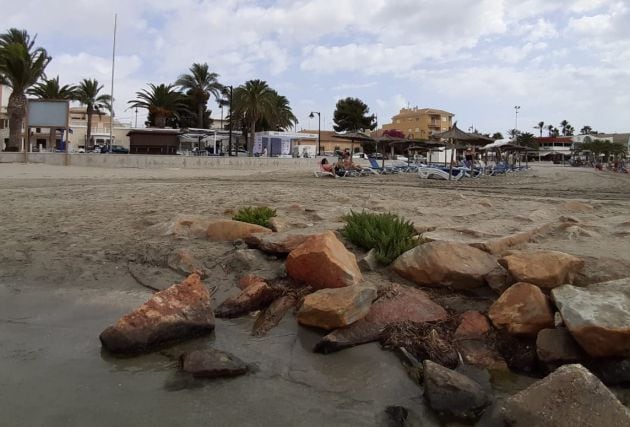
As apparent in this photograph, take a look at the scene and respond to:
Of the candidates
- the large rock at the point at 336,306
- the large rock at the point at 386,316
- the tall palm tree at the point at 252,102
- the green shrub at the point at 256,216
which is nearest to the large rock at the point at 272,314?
the large rock at the point at 336,306

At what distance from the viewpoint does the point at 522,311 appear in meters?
4.68

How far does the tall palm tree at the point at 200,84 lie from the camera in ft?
204

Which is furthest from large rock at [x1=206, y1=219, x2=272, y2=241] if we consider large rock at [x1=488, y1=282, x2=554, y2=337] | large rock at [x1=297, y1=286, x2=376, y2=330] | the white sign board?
the white sign board

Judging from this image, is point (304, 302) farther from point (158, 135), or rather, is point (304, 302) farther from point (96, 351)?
point (158, 135)

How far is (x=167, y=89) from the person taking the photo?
59.0 metres

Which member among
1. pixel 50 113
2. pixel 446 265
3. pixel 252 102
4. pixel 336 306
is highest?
pixel 252 102

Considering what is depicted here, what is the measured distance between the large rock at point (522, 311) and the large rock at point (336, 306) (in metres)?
1.14

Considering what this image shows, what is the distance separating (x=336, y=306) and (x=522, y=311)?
1.61 meters

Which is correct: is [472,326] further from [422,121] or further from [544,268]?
[422,121]

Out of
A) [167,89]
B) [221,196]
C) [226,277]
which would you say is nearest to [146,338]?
[226,277]

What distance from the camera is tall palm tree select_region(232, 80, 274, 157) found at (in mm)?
49969

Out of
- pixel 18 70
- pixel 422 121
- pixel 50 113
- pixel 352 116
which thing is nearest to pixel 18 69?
pixel 18 70

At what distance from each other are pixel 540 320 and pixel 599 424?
145cm

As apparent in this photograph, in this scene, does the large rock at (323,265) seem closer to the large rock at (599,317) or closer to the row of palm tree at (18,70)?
the large rock at (599,317)
